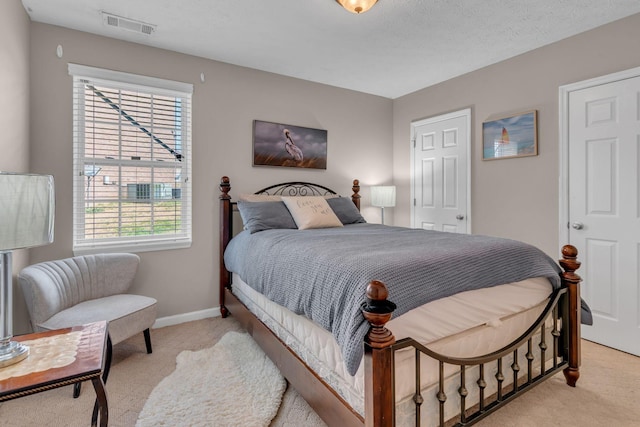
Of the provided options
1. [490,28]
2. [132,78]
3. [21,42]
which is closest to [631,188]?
[490,28]

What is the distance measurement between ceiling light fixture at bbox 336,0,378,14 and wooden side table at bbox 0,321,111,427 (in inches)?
93.8

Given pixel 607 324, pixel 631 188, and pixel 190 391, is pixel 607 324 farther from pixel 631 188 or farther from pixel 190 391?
pixel 190 391

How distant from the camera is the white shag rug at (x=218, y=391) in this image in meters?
1.68

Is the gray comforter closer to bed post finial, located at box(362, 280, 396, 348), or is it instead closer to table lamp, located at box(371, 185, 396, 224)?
bed post finial, located at box(362, 280, 396, 348)

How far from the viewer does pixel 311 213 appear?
302 centimetres

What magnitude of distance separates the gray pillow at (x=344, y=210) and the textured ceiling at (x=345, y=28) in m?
1.39

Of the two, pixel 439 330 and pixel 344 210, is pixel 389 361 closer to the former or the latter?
pixel 439 330

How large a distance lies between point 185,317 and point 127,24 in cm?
251

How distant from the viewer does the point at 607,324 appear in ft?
8.49

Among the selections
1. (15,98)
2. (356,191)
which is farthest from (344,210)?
(15,98)

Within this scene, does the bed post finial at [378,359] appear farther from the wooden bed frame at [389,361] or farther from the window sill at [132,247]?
the window sill at [132,247]

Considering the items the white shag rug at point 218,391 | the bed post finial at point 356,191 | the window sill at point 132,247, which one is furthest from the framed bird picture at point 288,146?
the white shag rug at point 218,391

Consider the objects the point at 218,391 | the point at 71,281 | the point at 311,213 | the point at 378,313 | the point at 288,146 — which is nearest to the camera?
the point at 378,313

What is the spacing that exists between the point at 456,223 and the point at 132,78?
355 centimetres
